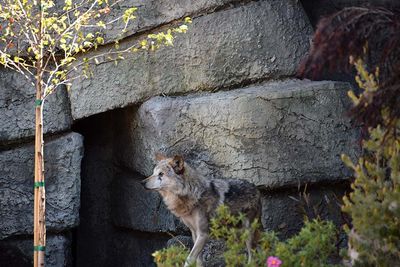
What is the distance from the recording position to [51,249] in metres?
9.19

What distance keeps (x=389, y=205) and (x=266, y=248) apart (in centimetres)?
99

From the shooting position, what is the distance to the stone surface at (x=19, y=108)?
8.91m

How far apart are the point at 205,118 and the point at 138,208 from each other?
1568 millimetres

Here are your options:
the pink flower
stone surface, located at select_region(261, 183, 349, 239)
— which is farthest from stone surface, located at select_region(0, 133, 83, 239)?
the pink flower

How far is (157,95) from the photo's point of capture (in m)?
8.95

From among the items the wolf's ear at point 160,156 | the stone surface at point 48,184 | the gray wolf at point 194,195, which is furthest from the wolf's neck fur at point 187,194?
the stone surface at point 48,184

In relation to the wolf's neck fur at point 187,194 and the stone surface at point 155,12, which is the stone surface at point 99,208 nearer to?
the stone surface at point 155,12

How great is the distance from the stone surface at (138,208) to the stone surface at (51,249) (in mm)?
804

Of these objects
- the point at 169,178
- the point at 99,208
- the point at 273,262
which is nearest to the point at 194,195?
the point at 169,178

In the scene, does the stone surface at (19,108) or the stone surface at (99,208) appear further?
the stone surface at (99,208)

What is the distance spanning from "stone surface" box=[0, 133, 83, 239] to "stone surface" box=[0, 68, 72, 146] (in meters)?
0.21

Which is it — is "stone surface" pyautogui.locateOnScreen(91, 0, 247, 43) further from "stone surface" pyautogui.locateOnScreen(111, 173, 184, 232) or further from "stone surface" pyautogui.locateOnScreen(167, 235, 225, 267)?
"stone surface" pyautogui.locateOnScreen(167, 235, 225, 267)

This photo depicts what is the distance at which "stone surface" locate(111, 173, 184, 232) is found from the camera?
917cm

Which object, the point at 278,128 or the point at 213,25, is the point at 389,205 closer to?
the point at 278,128
